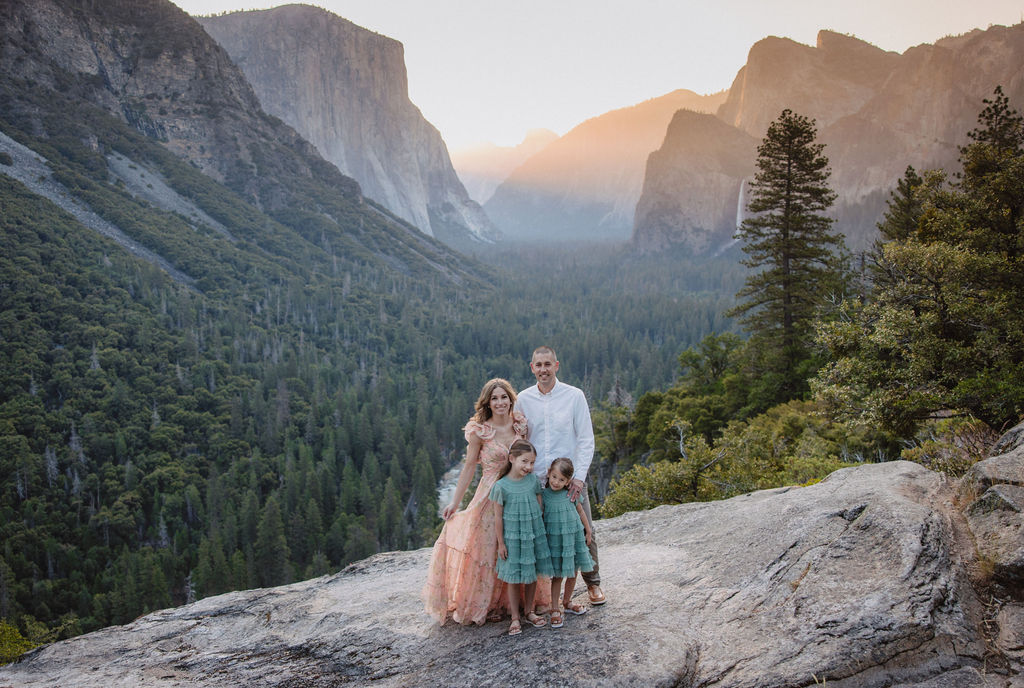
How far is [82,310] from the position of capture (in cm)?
7644

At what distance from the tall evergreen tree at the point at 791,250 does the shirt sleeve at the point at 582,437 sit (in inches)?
1006

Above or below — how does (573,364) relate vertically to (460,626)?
below

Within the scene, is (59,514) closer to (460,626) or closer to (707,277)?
(460,626)

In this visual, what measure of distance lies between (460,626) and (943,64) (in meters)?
172

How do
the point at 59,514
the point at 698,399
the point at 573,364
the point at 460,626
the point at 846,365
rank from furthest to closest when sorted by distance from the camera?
the point at 573,364 → the point at 59,514 → the point at 698,399 → the point at 846,365 → the point at 460,626

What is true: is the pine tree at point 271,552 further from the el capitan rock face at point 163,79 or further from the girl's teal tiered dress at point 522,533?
the el capitan rock face at point 163,79

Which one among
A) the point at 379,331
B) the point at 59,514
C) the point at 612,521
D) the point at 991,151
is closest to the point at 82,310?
the point at 59,514

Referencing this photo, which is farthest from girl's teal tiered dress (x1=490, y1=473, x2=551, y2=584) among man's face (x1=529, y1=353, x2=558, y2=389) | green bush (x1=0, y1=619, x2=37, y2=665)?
green bush (x1=0, y1=619, x2=37, y2=665)

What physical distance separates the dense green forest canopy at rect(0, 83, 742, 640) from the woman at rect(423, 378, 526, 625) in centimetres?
4120

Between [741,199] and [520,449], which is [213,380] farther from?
[741,199]

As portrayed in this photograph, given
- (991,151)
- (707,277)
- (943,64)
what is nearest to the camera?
(991,151)

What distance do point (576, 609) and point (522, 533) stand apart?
1.36m

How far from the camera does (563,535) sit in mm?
6629

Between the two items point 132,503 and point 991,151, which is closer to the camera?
point 991,151
